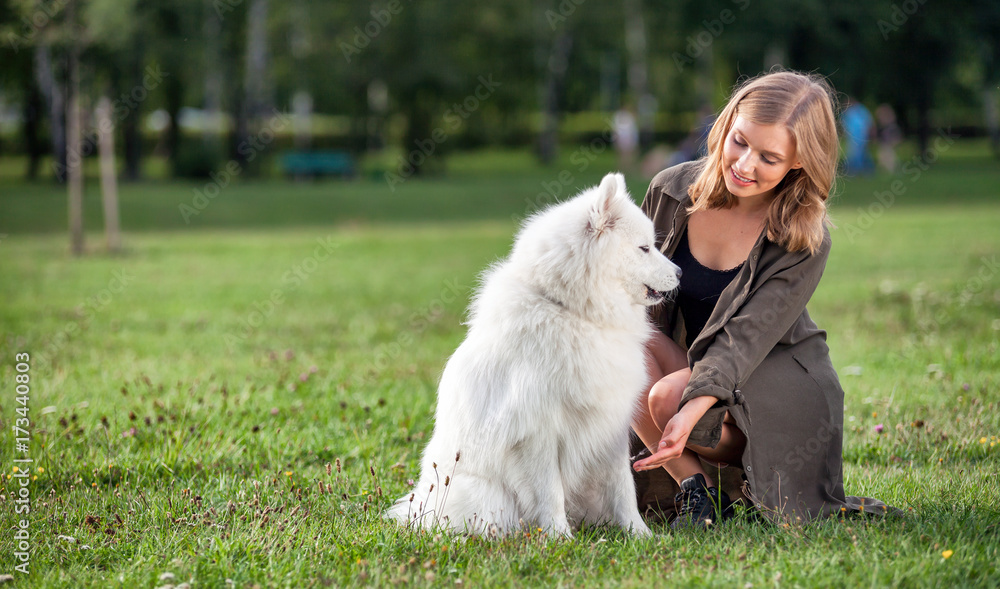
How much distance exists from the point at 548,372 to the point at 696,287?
41.0 inches

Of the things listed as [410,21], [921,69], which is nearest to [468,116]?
[410,21]

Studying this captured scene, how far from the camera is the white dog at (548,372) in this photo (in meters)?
3.22

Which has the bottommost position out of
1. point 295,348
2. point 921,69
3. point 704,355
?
point 295,348

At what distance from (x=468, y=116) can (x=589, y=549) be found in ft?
115

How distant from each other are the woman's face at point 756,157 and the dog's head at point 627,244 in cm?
48

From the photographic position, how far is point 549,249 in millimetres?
3281

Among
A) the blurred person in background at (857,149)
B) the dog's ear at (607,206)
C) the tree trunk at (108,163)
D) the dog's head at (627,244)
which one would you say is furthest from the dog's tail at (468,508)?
the blurred person in background at (857,149)

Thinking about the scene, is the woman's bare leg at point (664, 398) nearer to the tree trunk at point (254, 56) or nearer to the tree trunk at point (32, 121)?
the tree trunk at point (254, 56)

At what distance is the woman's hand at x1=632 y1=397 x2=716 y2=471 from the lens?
3.22 m

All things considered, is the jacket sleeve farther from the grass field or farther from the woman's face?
the grass field

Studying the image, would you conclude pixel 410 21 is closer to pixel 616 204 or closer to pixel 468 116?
pixel 468 116

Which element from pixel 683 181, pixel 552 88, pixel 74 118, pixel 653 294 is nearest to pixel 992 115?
pixel 552 88

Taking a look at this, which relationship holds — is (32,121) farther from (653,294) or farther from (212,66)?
(653,294)

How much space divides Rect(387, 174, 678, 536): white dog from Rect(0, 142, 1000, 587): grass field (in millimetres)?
192
